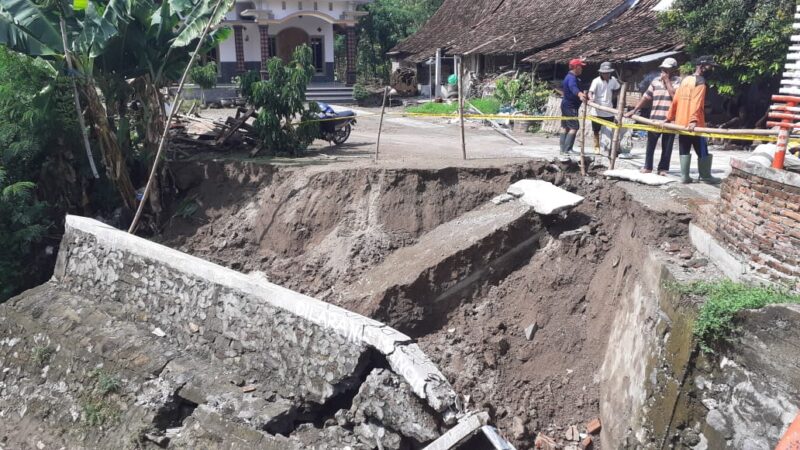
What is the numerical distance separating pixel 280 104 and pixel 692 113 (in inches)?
259

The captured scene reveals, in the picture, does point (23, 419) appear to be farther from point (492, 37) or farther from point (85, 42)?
point (492, 37)

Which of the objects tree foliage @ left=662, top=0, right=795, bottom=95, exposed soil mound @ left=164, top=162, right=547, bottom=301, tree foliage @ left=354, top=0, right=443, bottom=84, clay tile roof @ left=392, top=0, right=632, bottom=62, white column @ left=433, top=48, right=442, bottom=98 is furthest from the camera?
tree foliage @ left=354, top=0, right=443, bottom=84

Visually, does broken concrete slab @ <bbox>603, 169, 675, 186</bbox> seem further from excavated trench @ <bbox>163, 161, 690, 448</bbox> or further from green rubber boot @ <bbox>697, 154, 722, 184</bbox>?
Answer: green rubber boot @ <bbox>697, 154, 722, 184</bbox>

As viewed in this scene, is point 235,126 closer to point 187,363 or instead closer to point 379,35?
point 187,363

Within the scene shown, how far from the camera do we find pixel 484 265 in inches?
308

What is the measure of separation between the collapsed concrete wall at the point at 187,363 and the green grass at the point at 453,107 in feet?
38.0

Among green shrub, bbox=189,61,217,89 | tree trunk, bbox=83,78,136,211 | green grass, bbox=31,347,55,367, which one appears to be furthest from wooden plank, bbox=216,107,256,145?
green grass, bbox=31,347,55,367

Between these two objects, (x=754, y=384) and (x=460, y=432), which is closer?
(x=754, y=384)

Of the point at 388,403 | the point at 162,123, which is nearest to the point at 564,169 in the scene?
the point at 388,403

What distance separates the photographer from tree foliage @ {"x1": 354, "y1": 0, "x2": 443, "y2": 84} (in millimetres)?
29656

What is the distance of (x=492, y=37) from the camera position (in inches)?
862

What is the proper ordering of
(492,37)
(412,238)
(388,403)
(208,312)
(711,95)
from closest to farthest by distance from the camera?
(388,403), (208,312), (412,238), (711,95), (492,37)

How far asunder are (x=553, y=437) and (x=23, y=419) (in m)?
6.67

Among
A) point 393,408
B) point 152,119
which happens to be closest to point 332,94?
point 152,119
